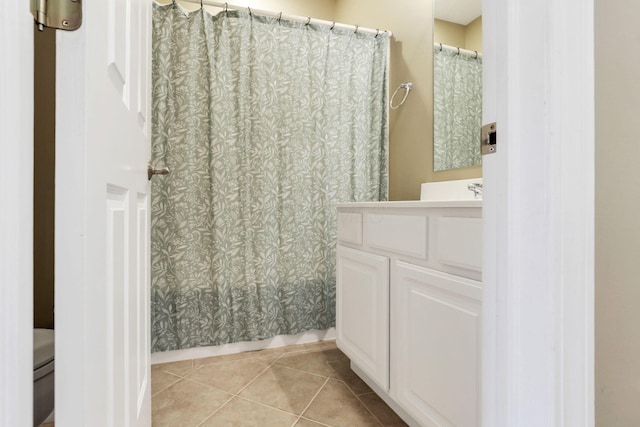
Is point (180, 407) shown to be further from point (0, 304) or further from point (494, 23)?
point (494, 23)

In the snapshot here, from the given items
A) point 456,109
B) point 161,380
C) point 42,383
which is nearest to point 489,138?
point 42,383

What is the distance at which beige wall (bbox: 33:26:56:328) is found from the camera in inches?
24.8

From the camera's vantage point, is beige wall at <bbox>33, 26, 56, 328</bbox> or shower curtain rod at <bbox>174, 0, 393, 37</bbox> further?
shower curtain rod at <bbox>174, 0, 393, 37</bbox>

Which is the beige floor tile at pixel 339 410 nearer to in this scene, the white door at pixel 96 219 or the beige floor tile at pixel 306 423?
the beige floor tile at pixel 306 423

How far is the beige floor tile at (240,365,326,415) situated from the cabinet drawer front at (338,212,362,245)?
0.71 metres

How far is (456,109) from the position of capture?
1.71m

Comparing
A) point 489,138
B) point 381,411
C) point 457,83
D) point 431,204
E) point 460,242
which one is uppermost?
point 457,83

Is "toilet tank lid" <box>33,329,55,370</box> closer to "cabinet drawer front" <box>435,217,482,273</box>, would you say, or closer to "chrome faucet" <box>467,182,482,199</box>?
"cabinet drawer front" <box>435,217,482,273</box>

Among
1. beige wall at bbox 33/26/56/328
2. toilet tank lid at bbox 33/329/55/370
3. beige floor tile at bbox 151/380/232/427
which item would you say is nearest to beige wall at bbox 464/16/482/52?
beige wall at bbox 33/26/56/328

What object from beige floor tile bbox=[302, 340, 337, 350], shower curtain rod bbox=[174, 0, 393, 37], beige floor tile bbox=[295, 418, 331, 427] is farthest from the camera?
beige floor tile bbox=[302, 340, 337, 350]

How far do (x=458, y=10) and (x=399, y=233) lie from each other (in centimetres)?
119

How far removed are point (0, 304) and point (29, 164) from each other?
0.14m

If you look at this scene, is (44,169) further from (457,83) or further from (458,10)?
(458,10)

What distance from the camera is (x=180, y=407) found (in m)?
1.45
